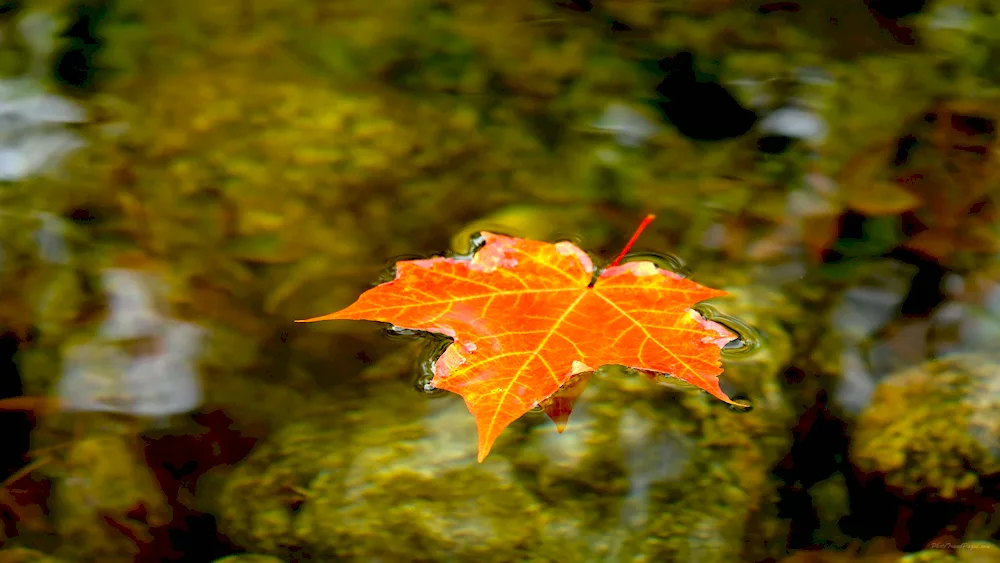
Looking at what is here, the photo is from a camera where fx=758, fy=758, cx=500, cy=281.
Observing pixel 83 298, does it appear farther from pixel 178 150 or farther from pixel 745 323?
pixel 745 323

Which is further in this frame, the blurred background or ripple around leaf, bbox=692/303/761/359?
ripple around leaf, bbox=692/303/761/359

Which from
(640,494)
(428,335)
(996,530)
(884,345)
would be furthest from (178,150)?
(996,530)

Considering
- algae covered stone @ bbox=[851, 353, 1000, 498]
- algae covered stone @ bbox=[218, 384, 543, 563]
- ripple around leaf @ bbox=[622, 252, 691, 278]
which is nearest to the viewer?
algae covered stone @ bbox=[218, 384, 543, 563]
